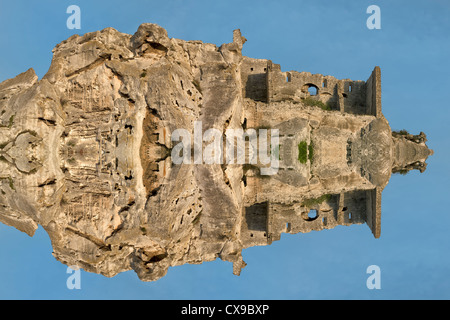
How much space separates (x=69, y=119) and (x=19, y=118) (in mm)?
1285

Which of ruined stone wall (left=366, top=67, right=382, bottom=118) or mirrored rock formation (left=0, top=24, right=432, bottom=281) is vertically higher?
ruined stone wall (left=366, top=67, right=382, bottom=118)

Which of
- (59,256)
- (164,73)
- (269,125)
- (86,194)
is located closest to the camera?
(164,73)

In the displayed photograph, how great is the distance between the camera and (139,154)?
30.5 ft

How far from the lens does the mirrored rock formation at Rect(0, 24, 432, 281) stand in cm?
955

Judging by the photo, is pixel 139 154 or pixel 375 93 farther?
pixel 375 93

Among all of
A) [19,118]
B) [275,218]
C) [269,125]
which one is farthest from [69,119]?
[275,218]

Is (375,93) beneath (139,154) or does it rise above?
above

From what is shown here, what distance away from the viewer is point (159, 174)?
9625 millimetres

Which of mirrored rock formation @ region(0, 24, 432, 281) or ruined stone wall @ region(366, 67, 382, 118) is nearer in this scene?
mirrored rock formation @ region(0, 24, 432, 281)

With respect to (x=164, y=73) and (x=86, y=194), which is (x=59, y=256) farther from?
(x=164, y=73)

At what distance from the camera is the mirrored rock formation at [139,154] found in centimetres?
955

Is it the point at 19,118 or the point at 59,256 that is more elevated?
the point at 19,118

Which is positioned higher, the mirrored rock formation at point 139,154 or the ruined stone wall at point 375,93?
the ruined stone wall at point 375,93

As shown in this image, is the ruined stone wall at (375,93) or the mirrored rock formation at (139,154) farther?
the ruined stone wall at (375,93)
